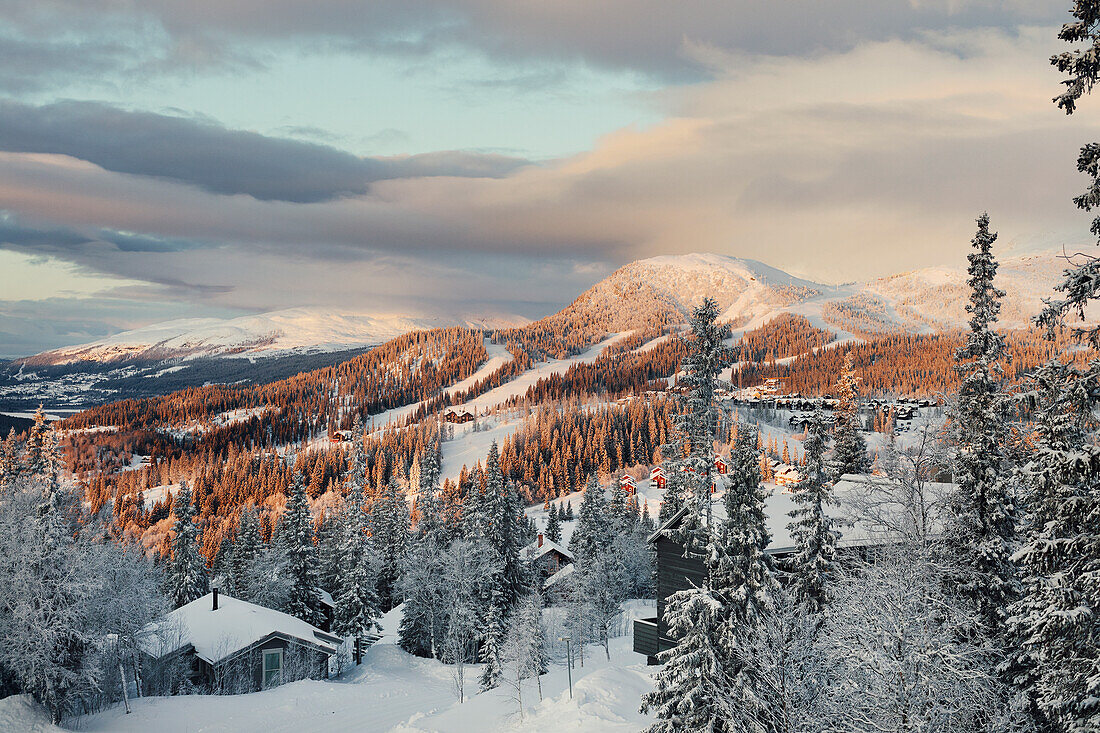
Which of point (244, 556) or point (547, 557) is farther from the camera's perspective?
point (547, 557)

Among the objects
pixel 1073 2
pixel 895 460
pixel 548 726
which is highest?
pixel 1073 2

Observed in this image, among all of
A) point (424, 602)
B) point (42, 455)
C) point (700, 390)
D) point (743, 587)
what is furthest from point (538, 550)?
point (743, 587)

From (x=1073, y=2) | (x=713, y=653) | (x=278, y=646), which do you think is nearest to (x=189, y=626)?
(x=278, y=646)

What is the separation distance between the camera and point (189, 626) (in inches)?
1790

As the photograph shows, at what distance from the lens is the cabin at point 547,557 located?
75688 mm

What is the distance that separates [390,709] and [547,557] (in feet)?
141

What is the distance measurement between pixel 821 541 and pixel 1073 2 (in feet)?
65.1

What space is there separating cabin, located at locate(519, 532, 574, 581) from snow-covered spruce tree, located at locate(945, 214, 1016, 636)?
187 feet

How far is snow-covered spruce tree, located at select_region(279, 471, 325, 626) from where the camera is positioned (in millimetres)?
57781

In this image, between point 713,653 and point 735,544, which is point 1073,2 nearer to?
point 735,544

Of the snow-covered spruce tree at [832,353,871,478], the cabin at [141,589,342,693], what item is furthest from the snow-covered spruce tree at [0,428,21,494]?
the snow-covered spruce tree at [832,353,871,478]

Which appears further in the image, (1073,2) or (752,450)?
(752,450)

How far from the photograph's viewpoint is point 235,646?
4362cm

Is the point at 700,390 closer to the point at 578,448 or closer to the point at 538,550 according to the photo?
the point at 538,550
